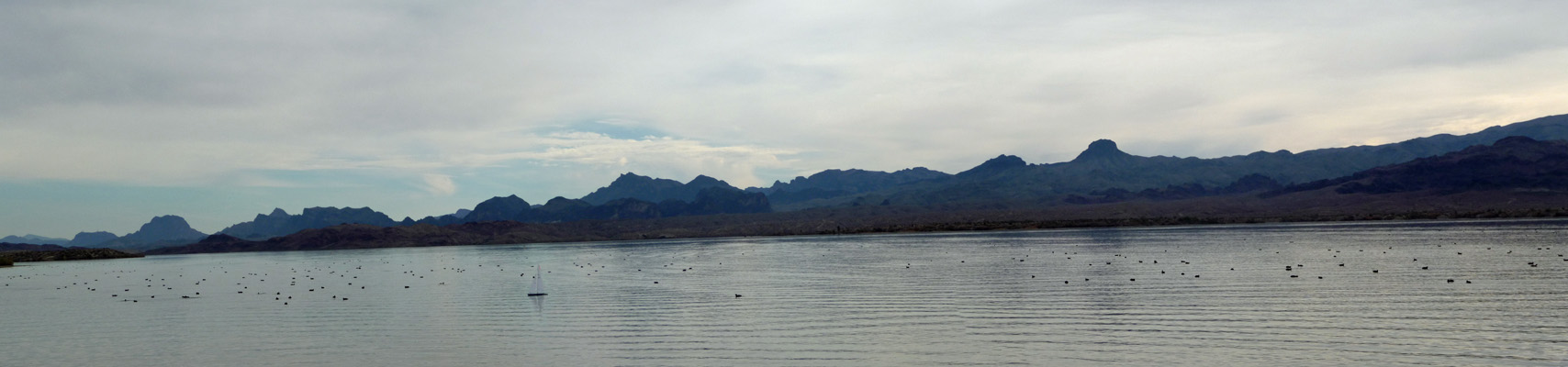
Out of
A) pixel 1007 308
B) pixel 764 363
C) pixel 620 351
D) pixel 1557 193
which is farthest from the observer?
pixel 1557 193

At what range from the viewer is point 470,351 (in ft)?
89.0

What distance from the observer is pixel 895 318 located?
31156 mm

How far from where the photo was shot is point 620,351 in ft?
85.8

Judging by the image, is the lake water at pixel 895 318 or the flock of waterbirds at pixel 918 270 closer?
the lake water at pixel 895 318

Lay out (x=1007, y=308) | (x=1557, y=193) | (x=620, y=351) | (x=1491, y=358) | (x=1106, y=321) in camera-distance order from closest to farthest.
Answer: (x=1491, y=358), (x=620, y=351), (x=1106, y=321), (x=1007, y=308), (x=1557, y=193)

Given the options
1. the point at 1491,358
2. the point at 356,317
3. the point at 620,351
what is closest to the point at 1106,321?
the point at 1491,358

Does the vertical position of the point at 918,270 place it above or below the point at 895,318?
above

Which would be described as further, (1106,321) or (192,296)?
(192,296)

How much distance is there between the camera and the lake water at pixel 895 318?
23.3 m

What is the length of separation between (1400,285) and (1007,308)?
17.5 m

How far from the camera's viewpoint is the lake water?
2333 centimetres

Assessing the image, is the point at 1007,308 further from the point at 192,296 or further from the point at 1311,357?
the point at 192,296

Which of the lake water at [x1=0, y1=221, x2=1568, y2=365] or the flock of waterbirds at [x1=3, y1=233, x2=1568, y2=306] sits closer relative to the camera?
the lake water at [x1=0, y1=221, x2=1568, y2=365]

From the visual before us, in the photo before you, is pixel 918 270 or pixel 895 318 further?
pixel 918 270
